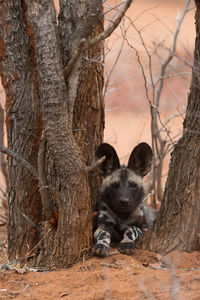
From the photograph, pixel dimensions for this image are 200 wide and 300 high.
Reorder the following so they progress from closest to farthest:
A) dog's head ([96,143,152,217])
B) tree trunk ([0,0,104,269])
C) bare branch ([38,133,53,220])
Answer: tree trunk ([0,0,104,269]) < bare branch ([38,133,53,220]) < dog's head ([96,143,152,217])

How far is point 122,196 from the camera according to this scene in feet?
16.7

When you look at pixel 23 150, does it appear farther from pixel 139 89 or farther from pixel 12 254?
pixel 139 89

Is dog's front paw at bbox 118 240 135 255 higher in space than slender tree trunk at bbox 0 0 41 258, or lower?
lower

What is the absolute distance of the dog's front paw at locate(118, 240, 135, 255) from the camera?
4596 mm

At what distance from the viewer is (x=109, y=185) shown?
17.2 ft

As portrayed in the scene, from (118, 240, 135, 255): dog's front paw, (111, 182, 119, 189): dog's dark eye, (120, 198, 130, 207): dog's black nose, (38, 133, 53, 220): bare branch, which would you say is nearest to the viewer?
(38, 133, 53, 220): bare branch

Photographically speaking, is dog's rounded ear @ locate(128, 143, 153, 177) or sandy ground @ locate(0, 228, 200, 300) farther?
dog's rounded ear @ locate(128, 143, 153, 177)

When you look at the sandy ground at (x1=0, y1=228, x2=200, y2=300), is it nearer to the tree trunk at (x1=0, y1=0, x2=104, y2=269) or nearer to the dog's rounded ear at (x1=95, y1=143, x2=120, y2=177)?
the tree trunk at (x1=0, y1=0, x2=104, y2=269)

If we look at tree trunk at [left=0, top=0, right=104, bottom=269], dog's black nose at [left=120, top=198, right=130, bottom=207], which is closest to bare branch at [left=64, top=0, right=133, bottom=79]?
tree trunk at [left=0, top=0, right=104, bottom=269]

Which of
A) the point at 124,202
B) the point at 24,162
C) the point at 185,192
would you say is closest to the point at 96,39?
the point at 24,162

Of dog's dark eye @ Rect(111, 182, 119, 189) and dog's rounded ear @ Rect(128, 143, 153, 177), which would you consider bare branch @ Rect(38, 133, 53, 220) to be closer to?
dog's dark eye @ Rect(111, 182, 119, 189)

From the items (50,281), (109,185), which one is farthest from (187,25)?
(50,281)

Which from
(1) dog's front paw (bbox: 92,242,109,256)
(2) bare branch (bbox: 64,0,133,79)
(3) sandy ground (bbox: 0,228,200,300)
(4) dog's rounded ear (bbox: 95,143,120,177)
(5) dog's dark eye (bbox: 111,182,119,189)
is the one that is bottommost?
(3) sandy ground (bbox: 0,228,200,300)

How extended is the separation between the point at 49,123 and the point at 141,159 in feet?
5.18
